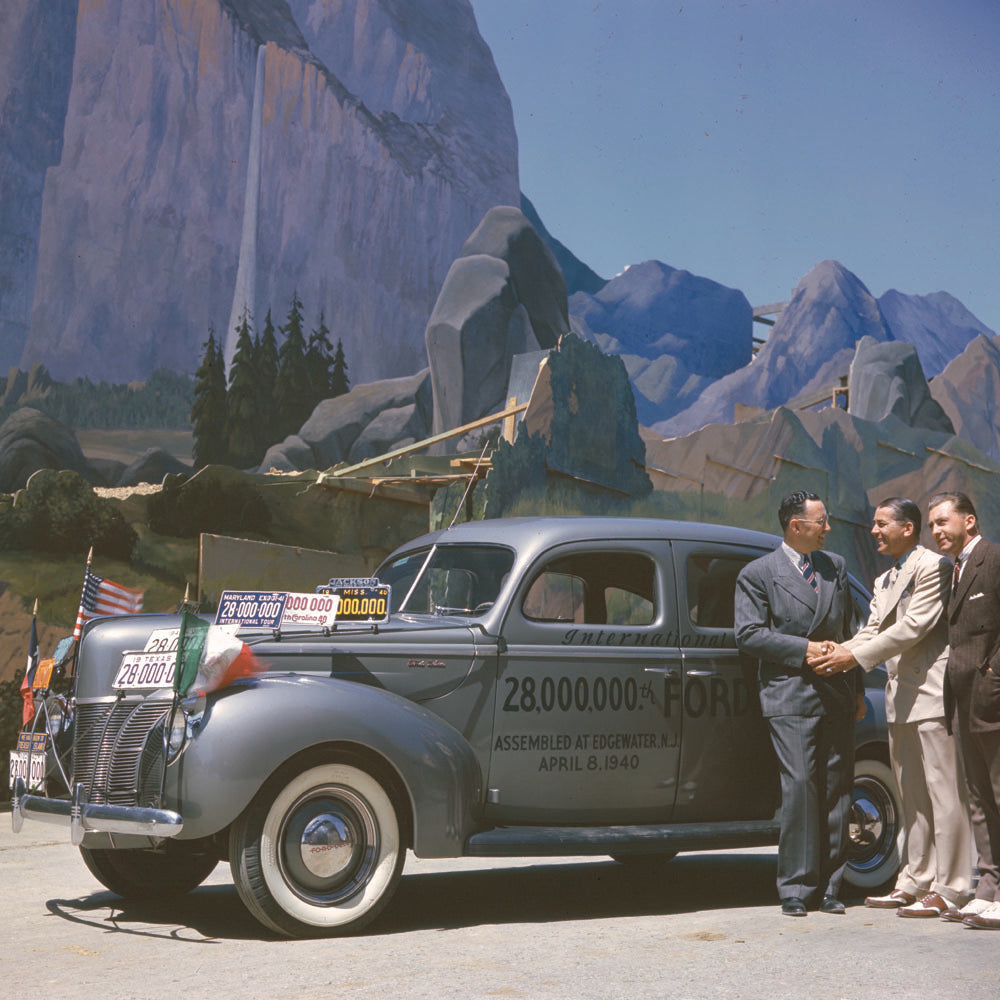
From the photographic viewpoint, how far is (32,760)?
616cm

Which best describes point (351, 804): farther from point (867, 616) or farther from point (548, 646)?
point (867, 616)

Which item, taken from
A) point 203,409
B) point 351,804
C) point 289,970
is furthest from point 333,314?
point 289,970

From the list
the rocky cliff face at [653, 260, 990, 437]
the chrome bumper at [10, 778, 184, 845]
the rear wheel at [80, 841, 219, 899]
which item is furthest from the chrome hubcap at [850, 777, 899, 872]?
the rocky cliff face at [653, 260, 990, 437]

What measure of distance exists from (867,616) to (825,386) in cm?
1216

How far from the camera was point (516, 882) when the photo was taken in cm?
761

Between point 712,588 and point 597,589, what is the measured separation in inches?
23.0

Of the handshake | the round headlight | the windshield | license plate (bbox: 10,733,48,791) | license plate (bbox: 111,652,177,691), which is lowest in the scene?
license plate (bbox: 10,733,48,791)

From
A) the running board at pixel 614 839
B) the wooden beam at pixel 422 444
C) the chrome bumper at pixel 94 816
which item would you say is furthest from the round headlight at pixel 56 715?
the wooden beam at pixel 422 444

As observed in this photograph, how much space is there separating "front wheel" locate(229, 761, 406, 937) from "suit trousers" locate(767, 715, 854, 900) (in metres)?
1.81

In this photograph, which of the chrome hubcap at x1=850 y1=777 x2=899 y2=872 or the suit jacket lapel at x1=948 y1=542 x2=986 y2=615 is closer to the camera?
the suit jacket lapel at x1=948 y1=542 x2=986 y2=615

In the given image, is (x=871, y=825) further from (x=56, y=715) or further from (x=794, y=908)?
(x=56, y=715)

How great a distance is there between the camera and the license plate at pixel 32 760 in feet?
20.0

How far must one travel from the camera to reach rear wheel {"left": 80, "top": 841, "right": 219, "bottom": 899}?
21.5 feet

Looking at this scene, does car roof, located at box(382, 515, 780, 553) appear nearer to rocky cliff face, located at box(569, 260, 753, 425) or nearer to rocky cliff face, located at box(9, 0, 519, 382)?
rocky cliff face, located at box(9, 0, 519, 382)
